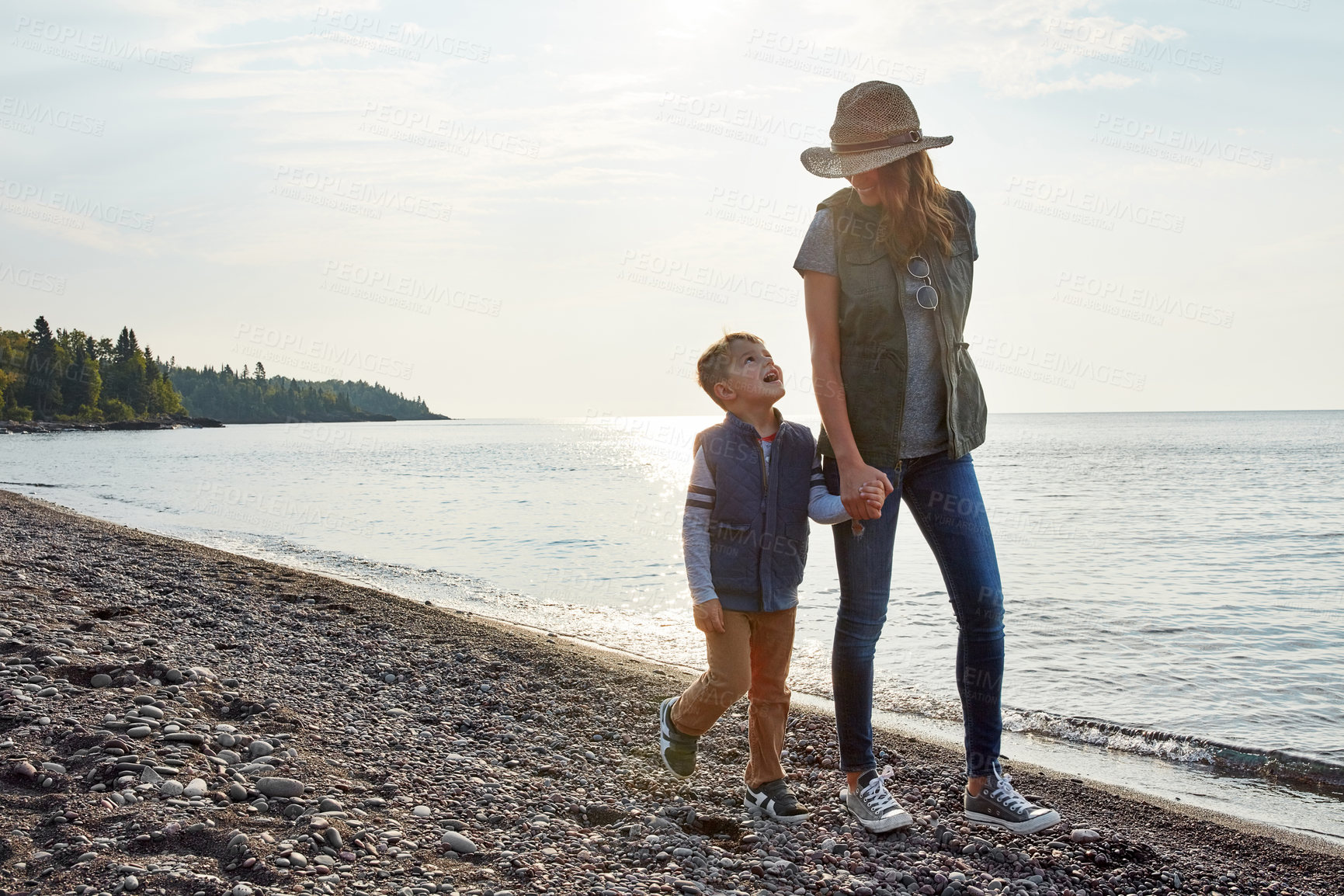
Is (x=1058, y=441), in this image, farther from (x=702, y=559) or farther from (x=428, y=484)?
(x=702, y=559)

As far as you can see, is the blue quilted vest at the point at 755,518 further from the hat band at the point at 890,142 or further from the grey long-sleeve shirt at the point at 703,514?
the hat band at the point at 890,142

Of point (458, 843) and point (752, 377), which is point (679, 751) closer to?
point (458, 843)

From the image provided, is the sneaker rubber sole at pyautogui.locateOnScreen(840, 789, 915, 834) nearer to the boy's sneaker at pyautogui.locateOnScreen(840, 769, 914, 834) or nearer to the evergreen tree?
the boy's sneaker at pyautogui.locateOnScreen(840, 769, 914, 834)

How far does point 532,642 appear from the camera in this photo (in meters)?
7.00

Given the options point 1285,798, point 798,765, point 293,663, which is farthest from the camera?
point 293,663

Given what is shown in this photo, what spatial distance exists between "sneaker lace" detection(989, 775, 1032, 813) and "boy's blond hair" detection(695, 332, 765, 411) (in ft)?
5.86

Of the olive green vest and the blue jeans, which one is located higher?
the olive green vest

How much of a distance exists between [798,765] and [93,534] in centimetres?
1201

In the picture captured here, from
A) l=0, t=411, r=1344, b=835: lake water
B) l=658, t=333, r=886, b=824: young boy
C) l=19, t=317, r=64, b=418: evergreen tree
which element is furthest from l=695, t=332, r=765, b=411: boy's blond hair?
l=19, t=317, r=64, b=418: evergreen tree

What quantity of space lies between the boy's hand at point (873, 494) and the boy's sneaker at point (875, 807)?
1.12 meters

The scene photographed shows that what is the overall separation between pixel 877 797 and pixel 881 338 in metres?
1.73

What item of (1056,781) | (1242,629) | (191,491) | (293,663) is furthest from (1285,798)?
(191,491)

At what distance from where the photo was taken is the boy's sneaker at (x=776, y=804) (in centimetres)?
323

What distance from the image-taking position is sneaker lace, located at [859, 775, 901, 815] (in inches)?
124
